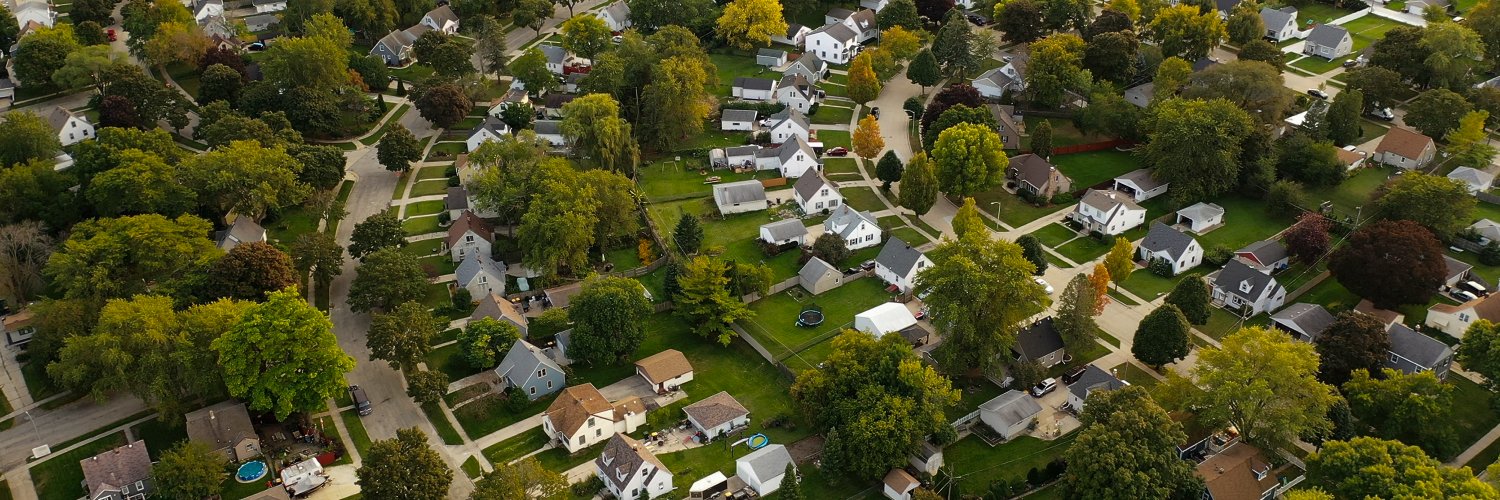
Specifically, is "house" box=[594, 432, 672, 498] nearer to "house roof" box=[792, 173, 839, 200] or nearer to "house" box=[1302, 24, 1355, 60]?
"house roof" box=[792, 173, 839, 200]

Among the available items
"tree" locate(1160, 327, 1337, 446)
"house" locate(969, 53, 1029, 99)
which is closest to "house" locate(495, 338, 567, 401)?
"tree" locate(1160, 327, 1337, 446)

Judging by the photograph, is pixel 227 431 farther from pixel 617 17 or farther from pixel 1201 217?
pixel 617 17

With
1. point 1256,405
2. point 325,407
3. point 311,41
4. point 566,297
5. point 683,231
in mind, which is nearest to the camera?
point 1256,405

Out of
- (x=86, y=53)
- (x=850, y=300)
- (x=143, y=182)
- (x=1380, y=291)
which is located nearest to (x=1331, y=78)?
(x=1380, y=291)

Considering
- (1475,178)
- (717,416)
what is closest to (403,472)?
(717,416)

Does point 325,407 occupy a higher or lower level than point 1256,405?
lower

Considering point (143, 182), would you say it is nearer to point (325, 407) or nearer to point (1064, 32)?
point (325, 407)
